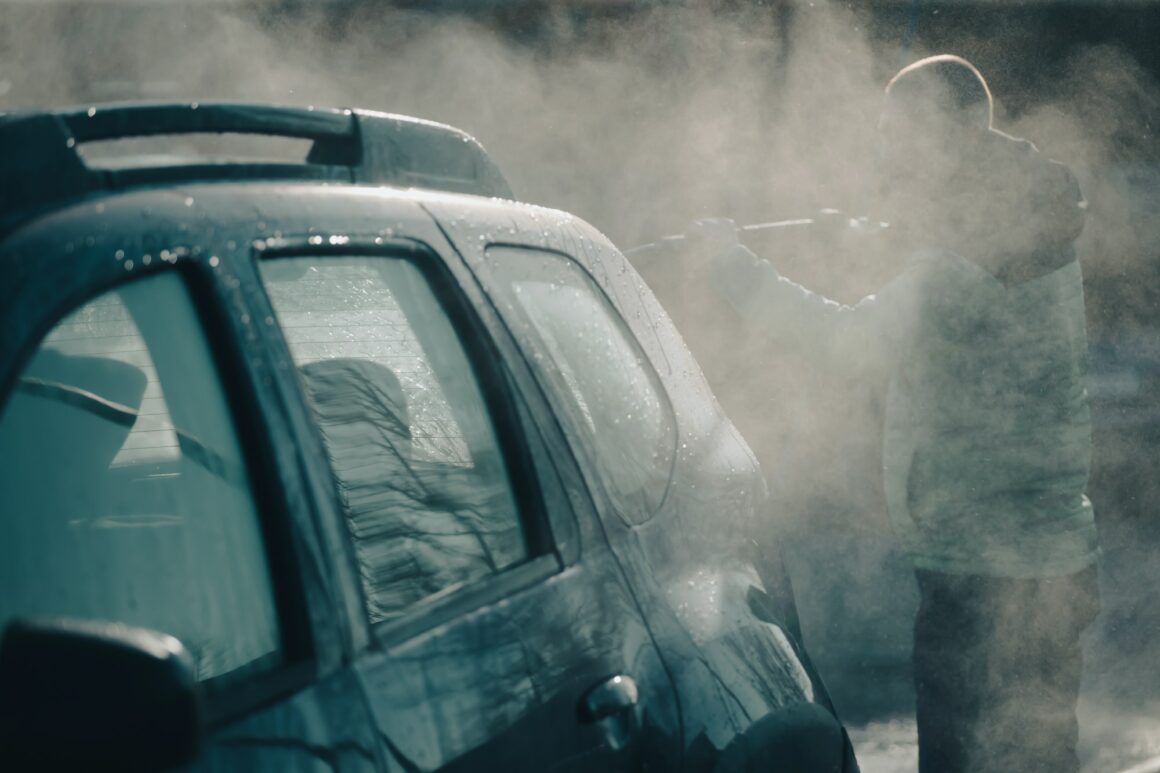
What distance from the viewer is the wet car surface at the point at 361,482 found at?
5.06ft

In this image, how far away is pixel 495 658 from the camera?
191 centimetres

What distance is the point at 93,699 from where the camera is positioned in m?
1.24

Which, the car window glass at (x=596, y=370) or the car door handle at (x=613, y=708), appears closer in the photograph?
the car door handle at (x=613, y=708)

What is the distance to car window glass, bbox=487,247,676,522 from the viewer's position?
2279mm

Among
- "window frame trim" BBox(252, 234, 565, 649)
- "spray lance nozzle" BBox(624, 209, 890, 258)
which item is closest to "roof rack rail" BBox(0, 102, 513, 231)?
"window frame trim" BBox(252, 234, 565, 649)

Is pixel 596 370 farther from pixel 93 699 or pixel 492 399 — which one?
pixel 93 699

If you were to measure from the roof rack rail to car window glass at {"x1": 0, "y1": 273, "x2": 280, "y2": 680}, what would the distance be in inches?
5.7

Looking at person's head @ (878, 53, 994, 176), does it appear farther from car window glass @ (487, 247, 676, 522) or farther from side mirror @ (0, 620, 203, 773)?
side mirror @ (0, 620, 203, 773)

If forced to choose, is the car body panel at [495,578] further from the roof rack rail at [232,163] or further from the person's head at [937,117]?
the person's head at [937,117]

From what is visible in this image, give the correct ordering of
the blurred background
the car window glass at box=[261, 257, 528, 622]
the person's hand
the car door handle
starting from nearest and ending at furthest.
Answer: the car window glass at box=[261, 257, 528, 622]
the car door handle
the person's hand
the blurred background

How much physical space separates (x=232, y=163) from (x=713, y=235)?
2229 mm

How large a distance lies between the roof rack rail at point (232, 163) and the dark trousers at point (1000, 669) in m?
1.73

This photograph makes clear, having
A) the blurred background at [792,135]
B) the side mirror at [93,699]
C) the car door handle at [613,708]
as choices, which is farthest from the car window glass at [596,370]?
the blurred background at [792,135]

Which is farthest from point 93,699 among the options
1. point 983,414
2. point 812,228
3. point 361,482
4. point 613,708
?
point 812,228
